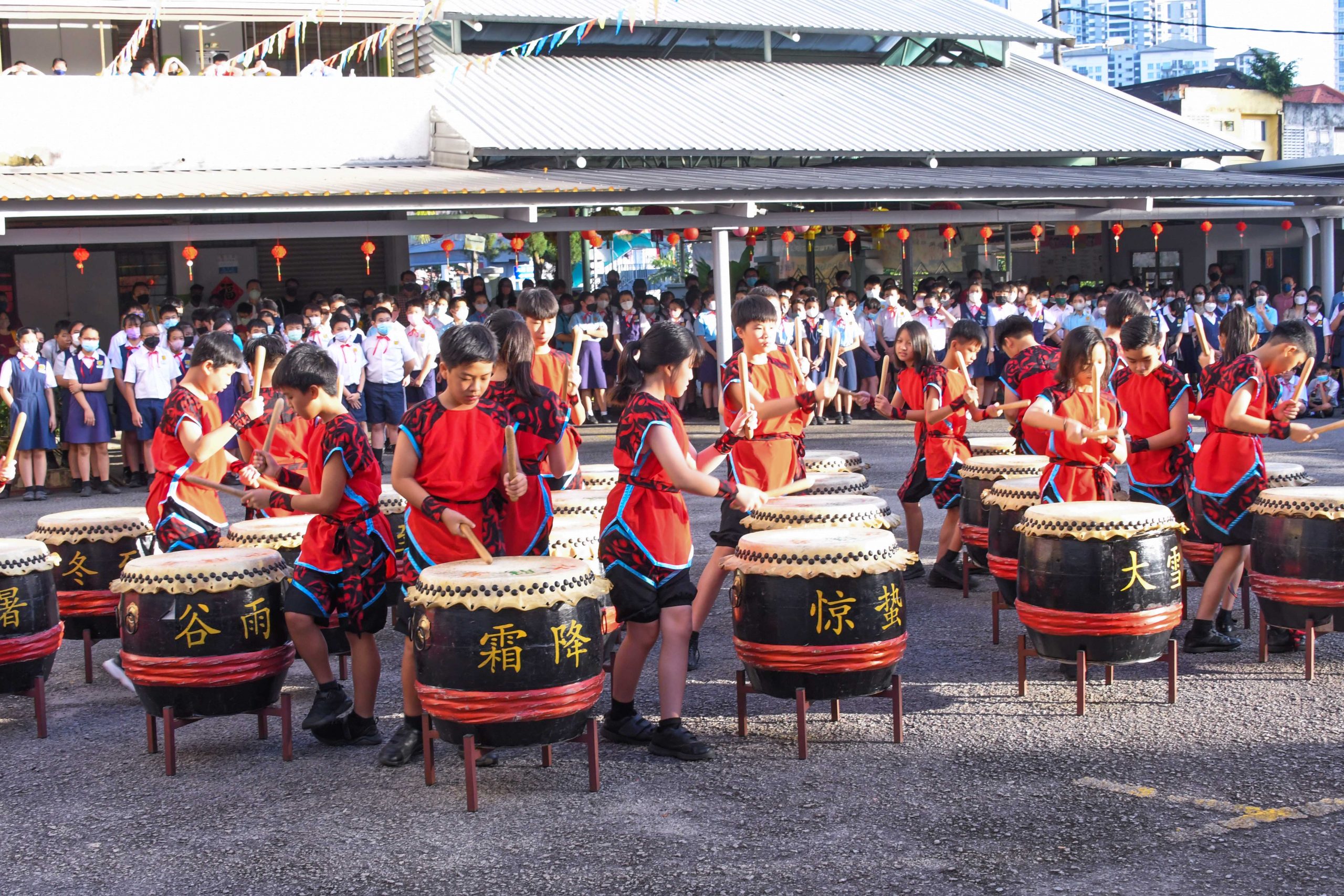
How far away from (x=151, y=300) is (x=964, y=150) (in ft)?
35.6

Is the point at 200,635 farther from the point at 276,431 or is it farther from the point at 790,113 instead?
the point at 790,113

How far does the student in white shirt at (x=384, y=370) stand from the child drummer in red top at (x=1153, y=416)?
866cm

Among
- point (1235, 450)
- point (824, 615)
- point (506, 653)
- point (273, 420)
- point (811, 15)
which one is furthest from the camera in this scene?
point (811, 15)

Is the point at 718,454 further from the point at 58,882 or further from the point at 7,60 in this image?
the point at 7,60

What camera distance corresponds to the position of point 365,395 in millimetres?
13719

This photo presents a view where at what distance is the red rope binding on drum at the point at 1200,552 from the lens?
6.43 m

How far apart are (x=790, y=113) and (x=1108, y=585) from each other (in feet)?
48.4

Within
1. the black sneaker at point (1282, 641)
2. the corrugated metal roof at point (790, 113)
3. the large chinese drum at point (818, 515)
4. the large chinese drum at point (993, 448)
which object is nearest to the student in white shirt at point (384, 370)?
the corrugated metal roof at point (790, 113)

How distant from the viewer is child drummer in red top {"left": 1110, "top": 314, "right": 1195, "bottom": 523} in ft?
20.2

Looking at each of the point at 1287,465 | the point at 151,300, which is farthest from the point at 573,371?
the point at 151,300

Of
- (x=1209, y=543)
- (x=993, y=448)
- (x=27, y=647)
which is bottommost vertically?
(x=27, y=647)

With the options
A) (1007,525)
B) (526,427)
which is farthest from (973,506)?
(526,427)

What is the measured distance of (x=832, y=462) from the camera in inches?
290

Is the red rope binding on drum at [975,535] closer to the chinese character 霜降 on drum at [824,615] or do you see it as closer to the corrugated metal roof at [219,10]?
the chinese character 霜降 on drum at [824,615]
